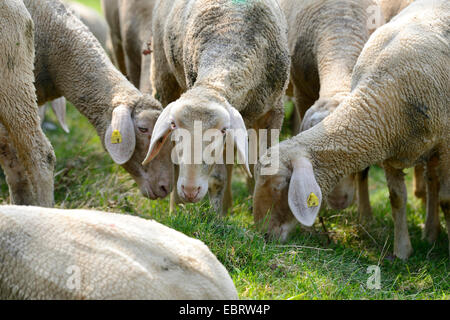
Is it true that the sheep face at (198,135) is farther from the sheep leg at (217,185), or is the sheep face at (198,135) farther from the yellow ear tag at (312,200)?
the sheep leg at (217,185)

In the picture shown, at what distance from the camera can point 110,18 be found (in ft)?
30.0

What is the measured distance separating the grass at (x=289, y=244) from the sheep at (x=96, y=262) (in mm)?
714

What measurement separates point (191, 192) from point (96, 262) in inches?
63.7

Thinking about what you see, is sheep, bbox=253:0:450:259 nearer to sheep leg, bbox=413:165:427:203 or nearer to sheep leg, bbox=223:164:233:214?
sheep leg, bbox=223:164:233:214

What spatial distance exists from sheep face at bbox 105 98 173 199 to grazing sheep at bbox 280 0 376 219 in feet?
3.98

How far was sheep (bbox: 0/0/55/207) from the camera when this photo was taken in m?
4.61

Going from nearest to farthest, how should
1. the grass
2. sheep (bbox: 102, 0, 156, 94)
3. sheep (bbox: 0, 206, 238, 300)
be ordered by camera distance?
sheep (bbox: 0, 206, 238, 300)
the grass
sheep (bbox: 102, 0, 156, 94)

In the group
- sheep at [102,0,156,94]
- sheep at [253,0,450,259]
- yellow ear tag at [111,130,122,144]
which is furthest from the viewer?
sheep at [102,0,156,94]

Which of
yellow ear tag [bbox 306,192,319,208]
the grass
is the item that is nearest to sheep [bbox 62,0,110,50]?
the grass

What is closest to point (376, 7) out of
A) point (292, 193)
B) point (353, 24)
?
point (353, 24)

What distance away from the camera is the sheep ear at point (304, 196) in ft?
15.6

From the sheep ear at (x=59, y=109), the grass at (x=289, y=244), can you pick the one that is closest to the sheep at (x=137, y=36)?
the sheep ear at (x=59, y=109)

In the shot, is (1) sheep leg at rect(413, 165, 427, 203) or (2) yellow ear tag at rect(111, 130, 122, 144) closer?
(2) yellow ear tag at rect(111, 130, 122, 144)

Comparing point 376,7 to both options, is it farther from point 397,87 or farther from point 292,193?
point 292,193
